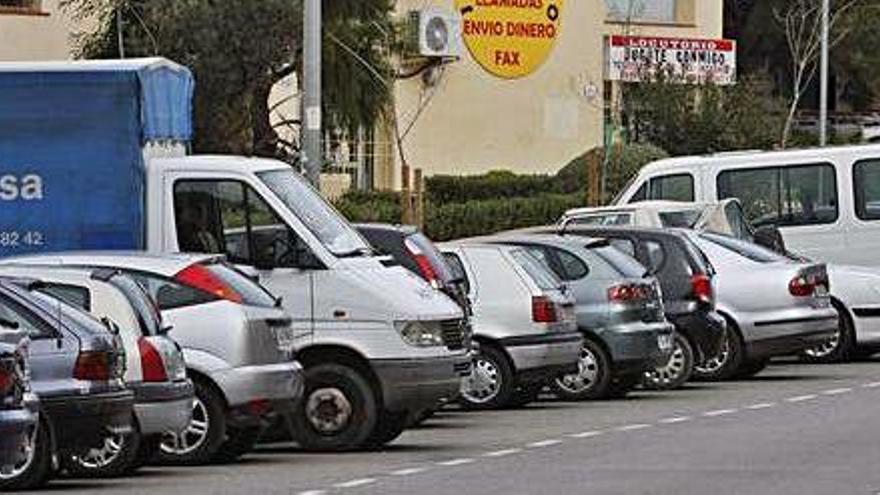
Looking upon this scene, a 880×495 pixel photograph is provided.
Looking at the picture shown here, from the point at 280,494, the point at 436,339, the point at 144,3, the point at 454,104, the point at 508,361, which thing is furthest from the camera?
the point at 454,104

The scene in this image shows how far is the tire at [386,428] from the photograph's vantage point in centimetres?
1755

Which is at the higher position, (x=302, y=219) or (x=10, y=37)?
(x=10, y=37)

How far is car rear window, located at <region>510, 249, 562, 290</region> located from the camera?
21.0 m

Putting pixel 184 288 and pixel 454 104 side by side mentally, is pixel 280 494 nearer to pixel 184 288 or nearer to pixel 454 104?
pixel 184 288

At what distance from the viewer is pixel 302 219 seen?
1780 cm

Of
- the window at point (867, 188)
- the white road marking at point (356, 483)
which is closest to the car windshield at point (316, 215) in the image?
the white road marking at point (356, 483)

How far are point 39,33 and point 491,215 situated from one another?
28.0 feet

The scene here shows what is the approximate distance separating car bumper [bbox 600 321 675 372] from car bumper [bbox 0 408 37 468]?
983 centimetres

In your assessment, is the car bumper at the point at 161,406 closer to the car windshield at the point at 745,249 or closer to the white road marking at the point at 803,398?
the white road marking at the point at 803,398

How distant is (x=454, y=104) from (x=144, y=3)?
17.8 m

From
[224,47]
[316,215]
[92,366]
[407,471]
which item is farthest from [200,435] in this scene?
[224,47]

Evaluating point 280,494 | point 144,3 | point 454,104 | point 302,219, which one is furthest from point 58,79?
point 454,104

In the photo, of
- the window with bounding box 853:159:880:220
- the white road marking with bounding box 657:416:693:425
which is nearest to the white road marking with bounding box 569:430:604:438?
the white road marking with bounding box 657:416:693:425

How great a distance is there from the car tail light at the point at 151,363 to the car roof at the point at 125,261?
1.02 metres
